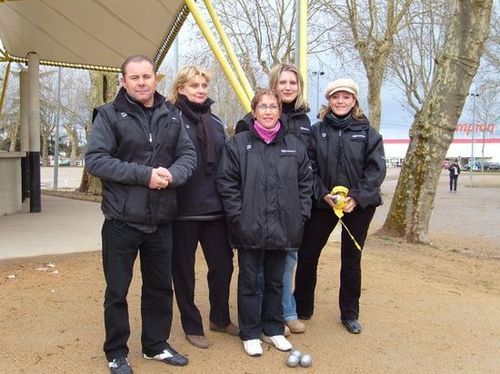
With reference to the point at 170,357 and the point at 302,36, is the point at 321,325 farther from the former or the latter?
the point at 302,36

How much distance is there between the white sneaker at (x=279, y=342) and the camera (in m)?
4.05

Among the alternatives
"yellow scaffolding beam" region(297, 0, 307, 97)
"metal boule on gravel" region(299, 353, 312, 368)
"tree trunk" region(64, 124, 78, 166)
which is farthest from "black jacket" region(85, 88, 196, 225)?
"tree trunk" region(64, 124, 78, 166)

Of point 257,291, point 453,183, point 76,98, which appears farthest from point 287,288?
point 76,98

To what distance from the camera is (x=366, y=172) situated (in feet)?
14.2

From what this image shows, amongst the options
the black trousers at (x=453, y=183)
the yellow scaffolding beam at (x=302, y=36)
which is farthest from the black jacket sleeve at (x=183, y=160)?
the black trousers at (x=453, y=183)

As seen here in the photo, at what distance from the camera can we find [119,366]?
3.57 metres

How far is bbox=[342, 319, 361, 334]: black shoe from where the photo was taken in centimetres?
451

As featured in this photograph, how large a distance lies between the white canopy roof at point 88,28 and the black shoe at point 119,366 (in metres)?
7.32

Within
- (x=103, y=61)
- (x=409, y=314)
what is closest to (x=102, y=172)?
(x=409, y=314)

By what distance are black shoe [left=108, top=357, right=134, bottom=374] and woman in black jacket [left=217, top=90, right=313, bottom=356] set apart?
0.85 m

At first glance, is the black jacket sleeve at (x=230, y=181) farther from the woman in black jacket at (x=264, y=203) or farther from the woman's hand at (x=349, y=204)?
the woman's hand at (x=349, y=204)

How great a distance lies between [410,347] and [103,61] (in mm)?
11322

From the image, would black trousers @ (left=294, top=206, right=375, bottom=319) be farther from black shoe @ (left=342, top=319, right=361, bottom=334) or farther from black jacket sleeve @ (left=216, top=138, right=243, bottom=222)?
black jacket sleeve @ (left=216, top=138, right=243, bottom=222)

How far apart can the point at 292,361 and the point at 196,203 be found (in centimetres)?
124
